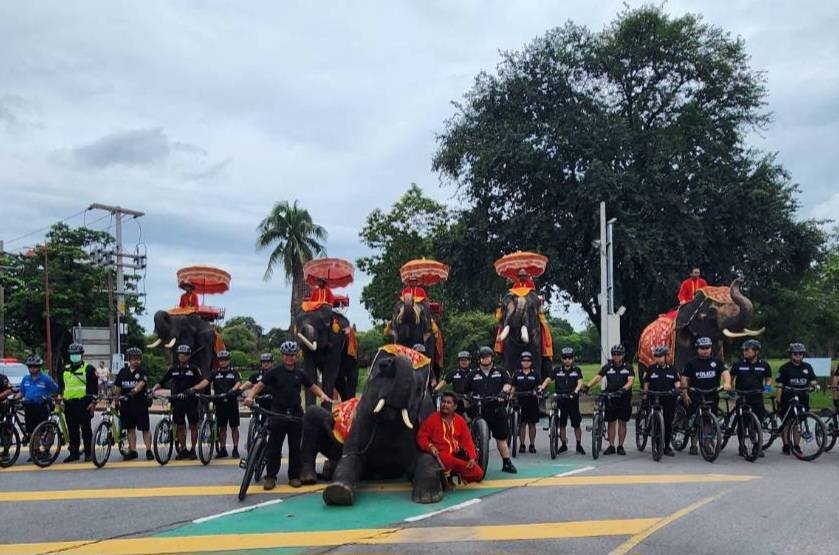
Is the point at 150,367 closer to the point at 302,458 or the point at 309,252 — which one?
the point at 309,252

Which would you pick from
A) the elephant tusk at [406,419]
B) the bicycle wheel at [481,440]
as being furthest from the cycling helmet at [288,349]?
the bicycle wheel at [481,440]

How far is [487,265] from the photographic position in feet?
84.6

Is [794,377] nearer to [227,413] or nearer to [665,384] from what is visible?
[665,384]

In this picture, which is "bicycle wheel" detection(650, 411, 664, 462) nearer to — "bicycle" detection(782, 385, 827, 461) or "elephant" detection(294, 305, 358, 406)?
"bicycle" detection(782, 385, 827, 461)

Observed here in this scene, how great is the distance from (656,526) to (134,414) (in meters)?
8.03

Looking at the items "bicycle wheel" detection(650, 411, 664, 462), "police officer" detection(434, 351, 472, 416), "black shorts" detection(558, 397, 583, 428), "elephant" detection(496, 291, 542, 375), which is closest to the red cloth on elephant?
"elephant" detection(496, 291, 542, 375)

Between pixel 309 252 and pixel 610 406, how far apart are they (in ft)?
83.7

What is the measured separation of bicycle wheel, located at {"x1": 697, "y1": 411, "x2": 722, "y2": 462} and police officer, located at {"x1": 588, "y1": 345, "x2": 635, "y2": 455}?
1.07 metres

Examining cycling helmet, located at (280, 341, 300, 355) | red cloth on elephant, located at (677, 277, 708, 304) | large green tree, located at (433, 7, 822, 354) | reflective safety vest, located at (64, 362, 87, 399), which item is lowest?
reflective safety vest, located at (64, 362, 87, 399)

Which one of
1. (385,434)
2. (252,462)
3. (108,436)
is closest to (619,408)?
(385,434)

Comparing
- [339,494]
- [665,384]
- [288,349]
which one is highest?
[288,349]

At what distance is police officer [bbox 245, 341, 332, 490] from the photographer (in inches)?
360

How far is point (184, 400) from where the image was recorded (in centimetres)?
1161

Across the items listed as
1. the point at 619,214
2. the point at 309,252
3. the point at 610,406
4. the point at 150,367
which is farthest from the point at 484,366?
the point at 150,367
